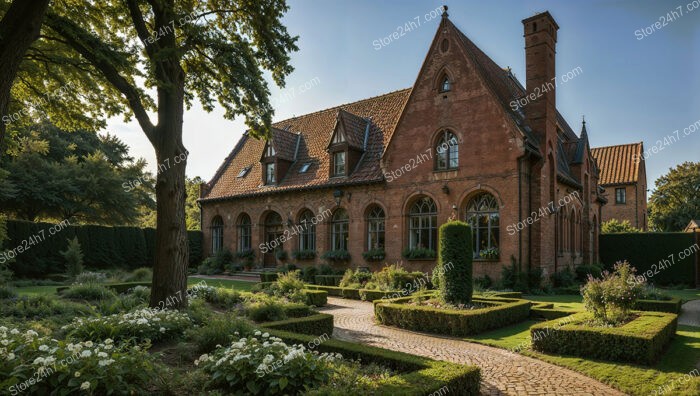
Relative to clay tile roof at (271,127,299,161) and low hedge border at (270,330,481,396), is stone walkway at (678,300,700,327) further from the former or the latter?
clay tile roof at (271,127,299,161)

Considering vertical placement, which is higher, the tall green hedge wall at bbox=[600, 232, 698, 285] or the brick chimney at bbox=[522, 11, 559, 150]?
the brick chimney at bbox=[522, 11, 559, 150]

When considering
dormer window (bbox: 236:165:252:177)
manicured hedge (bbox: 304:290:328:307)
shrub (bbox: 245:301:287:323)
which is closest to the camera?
shrub (bbox: 245:301:287:323)

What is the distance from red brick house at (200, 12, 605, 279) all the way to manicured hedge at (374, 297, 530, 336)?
6883mm

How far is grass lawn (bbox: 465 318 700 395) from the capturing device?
691cm

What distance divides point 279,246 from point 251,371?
72.7 ft

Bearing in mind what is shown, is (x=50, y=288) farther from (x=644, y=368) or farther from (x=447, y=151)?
(x=644, y=368)

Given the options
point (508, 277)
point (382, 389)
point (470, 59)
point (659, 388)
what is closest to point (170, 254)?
point (382, 389)

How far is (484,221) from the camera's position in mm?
20172

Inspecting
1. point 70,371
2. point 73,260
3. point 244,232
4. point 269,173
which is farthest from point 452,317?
point 244,232

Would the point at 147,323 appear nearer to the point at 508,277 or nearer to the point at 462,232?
the point at 462,232

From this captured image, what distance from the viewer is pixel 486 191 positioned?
19938 millimetres

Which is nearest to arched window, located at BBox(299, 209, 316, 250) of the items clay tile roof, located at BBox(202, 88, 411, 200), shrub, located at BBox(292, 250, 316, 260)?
shrub, located at BBox(292, 250, 316, 260)

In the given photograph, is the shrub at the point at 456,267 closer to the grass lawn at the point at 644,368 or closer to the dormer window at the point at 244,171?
the grass lawn at the point at 644,368

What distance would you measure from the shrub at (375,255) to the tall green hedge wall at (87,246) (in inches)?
539
